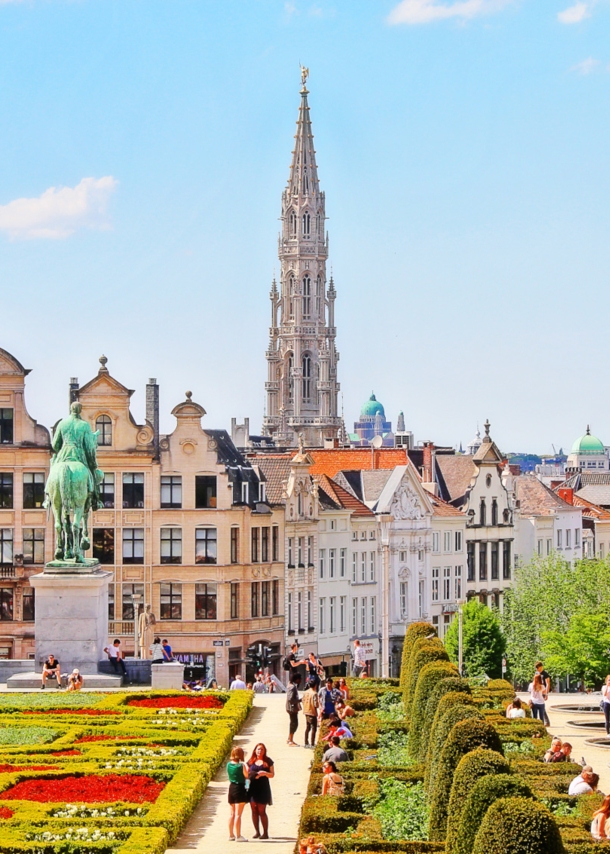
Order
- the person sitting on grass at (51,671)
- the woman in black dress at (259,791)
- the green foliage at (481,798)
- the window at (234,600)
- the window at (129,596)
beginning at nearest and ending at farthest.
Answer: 1. the green foliage at (481,798)
2. the woman in black dress at (259,791)
3. the person sitting on grass at (51,671)
4. the window at (129,596)
5. the window at (234,600)

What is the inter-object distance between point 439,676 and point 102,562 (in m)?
45.2

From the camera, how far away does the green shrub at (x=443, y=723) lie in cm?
3288

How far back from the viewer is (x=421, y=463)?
111875 mm

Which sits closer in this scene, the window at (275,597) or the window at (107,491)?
the window at (107,491)

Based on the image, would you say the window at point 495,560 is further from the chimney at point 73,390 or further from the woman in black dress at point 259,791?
the woman in black dress at point 259,791

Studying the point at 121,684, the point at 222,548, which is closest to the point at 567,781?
the point at 121,684

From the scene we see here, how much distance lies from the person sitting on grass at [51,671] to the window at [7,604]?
30.0 meters

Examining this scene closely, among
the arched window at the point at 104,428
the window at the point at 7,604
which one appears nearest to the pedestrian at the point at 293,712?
the window at the point at 7,604

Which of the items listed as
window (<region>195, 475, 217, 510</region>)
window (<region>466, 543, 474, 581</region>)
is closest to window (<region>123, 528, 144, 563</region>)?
window (<region>195, 475, 217, 510</region>)

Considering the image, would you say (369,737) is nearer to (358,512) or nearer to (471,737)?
(471,737)

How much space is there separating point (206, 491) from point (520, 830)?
61732 mm

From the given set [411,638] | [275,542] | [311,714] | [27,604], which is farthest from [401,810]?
[275,542]

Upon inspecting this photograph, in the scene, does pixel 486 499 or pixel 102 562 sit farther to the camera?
pixel 486 499

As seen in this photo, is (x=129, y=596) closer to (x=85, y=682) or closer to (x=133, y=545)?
(x=133, y=545)
